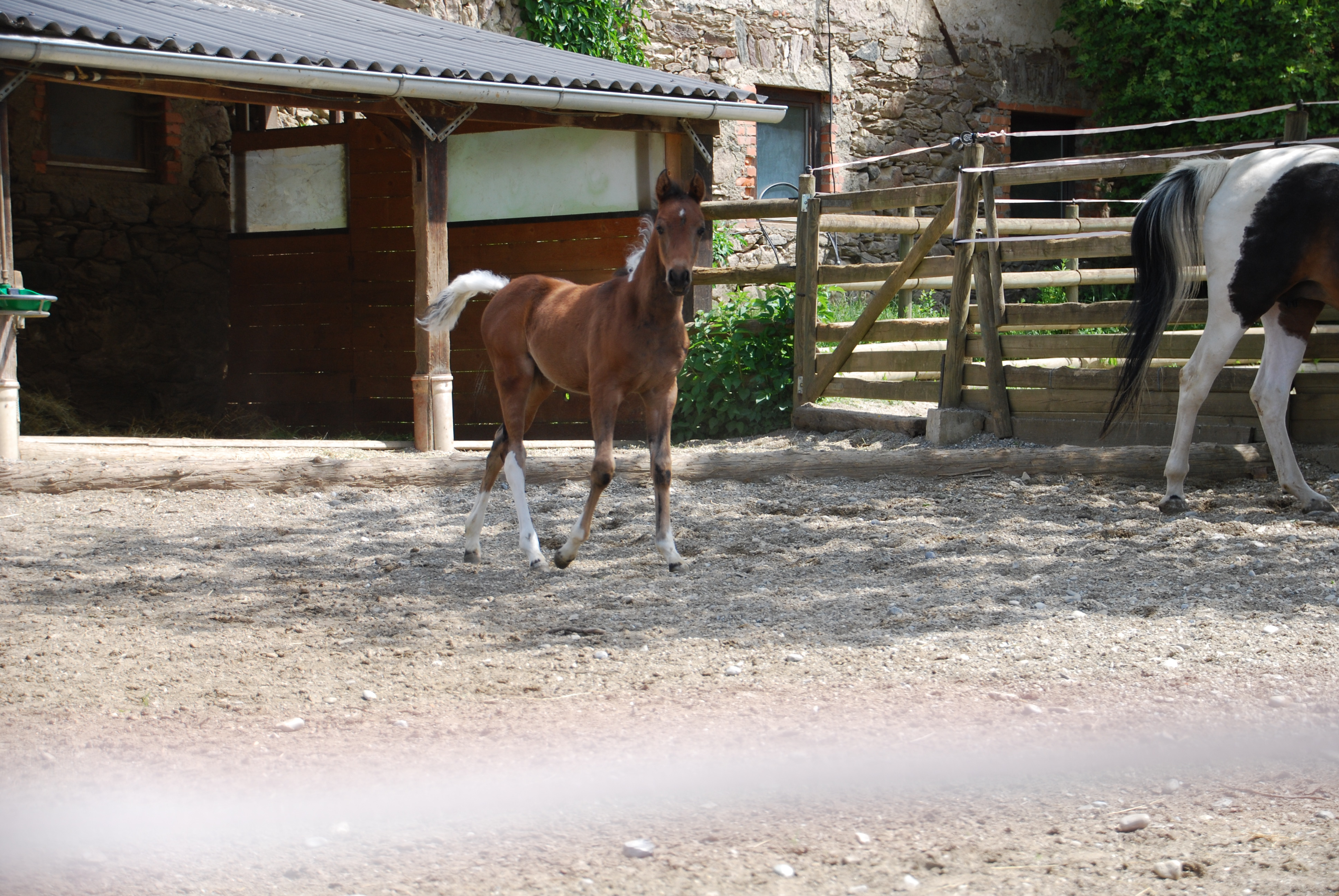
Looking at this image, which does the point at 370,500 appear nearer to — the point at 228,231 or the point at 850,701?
the point at 850,701

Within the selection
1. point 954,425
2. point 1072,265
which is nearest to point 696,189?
point 954,425

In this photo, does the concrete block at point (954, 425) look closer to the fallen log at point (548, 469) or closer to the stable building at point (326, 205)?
the fallen log at point (548, 469)

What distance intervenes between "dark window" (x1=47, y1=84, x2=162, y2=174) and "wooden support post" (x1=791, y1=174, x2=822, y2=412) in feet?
21.7

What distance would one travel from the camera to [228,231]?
12.0 m

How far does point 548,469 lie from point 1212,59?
10541mm

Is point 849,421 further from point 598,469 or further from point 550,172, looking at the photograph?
point 598,469

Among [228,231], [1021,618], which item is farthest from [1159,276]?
[228,231]

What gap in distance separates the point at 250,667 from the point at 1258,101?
45.2ft

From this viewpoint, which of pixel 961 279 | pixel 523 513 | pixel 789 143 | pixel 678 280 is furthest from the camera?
pixel 789 143

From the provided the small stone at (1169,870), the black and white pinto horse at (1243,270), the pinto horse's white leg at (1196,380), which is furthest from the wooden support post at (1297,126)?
the small stone at (1169,870)

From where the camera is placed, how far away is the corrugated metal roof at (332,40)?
7234mm

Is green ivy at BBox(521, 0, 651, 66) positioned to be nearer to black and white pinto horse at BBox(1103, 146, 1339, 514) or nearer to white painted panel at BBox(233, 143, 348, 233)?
white painted panel at BBox(233, 143, 348, 233)

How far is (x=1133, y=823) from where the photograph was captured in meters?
2.57

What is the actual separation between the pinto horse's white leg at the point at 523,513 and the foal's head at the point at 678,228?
1.22 meters
